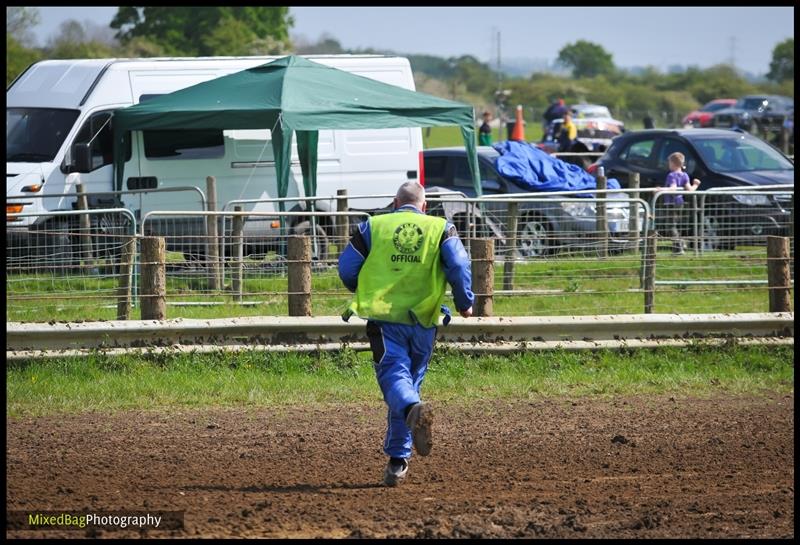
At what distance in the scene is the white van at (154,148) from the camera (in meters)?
15.6

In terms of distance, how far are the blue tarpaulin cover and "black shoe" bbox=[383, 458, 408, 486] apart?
10.4 metres

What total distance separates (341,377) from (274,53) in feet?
201

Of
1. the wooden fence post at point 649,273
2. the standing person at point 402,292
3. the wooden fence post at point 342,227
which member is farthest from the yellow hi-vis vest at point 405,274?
the wooden fence post at point 649,273

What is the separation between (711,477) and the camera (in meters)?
7.38

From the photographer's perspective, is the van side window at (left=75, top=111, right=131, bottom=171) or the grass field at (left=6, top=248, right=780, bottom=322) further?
the van side window at (left=75, top=111, right=131, bottom=171)

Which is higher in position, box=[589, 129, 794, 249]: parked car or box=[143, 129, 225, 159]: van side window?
box=[143, 129, 225, 159]: van side window

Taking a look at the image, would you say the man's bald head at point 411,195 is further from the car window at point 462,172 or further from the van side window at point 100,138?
the car window at point 462,172

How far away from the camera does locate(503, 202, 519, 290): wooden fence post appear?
12250mm

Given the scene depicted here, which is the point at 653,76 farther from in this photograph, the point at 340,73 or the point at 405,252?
the point at 405,252

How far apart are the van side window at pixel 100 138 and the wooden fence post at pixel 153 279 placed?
5.63 m

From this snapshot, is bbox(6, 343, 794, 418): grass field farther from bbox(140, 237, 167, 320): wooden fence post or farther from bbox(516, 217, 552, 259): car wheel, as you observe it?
bbox(516, 217, 552, 259): car wheel

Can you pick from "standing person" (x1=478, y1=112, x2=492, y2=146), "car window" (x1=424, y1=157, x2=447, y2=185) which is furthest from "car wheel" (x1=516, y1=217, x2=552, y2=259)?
"standing person" (x1=478, y1=112, x2=492, y2=146)

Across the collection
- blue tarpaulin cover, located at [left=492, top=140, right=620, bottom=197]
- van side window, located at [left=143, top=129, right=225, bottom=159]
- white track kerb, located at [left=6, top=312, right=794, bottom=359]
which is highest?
van side window, located at [left=143, top=129, right=225, bottom=159]

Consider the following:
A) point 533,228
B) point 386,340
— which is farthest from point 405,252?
point 533,228
